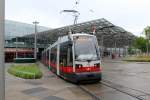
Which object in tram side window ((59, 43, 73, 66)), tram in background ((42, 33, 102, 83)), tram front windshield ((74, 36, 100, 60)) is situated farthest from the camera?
tram side window ((59, 43, 73, 66))

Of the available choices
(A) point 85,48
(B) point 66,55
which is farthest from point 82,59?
(B) point 66,55

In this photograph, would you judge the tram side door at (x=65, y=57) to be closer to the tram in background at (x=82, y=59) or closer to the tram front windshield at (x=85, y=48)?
the tram in background at (x=82, y=59)

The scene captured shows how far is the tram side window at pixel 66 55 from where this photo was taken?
16.9 m

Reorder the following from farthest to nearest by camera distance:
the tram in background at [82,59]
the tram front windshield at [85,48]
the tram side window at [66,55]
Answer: the tram side window at [66,55] < the tram front windshield at [85,48] < the tram in background at [82,59]

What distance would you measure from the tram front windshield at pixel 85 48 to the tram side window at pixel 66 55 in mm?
516

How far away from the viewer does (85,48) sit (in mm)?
16656

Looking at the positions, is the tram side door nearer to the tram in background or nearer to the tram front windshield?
the tram in background

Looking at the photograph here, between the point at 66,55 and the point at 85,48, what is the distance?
1.58 m

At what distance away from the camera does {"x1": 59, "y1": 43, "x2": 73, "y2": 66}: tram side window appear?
55.3ft

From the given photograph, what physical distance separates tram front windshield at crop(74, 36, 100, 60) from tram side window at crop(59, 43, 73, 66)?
1.69 feet

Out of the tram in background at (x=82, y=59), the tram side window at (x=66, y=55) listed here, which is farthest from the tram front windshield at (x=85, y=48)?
the tram side window at (x=66, y=55)

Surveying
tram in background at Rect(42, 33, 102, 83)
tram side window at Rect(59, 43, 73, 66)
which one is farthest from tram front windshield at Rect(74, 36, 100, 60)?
tram side window at Rect(59, 43, 73, 66)

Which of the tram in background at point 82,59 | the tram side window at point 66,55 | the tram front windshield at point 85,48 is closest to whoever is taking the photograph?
the tram in background at point 82,59

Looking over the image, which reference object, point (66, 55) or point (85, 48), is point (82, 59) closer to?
point (85, 48)
